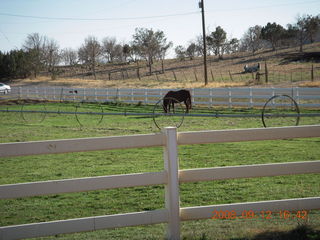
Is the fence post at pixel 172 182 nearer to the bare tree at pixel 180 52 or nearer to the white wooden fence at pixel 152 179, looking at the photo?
the white wooden fence at pixel 152 179

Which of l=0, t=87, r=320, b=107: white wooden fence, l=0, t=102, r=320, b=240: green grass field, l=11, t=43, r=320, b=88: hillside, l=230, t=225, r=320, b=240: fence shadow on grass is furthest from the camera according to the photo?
l=11, t=43, r=320, b=88: hillside

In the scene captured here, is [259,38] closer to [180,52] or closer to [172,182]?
[180,52]

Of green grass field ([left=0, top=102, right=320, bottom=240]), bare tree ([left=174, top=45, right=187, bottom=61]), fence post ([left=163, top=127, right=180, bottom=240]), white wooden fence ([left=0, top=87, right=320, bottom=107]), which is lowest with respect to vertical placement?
green grass field ([left=0, top=102, right=320, bottom=240])

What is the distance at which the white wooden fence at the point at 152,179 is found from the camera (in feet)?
11.9

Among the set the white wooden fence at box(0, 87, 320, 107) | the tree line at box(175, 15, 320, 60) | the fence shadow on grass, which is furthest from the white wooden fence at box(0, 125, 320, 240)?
the tree line at box(175, 15, 320, 60)

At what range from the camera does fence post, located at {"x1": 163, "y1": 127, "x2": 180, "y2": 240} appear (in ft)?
12.4

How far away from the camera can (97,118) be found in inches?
883

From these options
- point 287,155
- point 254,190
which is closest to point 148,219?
point 254,190

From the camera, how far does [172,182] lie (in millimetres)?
3811

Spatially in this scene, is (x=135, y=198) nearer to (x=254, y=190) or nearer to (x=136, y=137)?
(x=254, y=190)

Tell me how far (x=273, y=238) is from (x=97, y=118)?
62.6 feet

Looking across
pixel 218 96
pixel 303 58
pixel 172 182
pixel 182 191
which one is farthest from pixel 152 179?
pixel 303 58

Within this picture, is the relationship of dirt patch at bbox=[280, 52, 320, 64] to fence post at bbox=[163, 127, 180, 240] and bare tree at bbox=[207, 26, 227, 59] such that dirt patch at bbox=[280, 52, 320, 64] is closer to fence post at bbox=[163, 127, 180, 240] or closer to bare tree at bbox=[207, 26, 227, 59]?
bare tree at bbox=[207, 26, 227, 59]

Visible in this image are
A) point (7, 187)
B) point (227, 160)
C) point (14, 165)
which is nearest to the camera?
point (7, 187)
